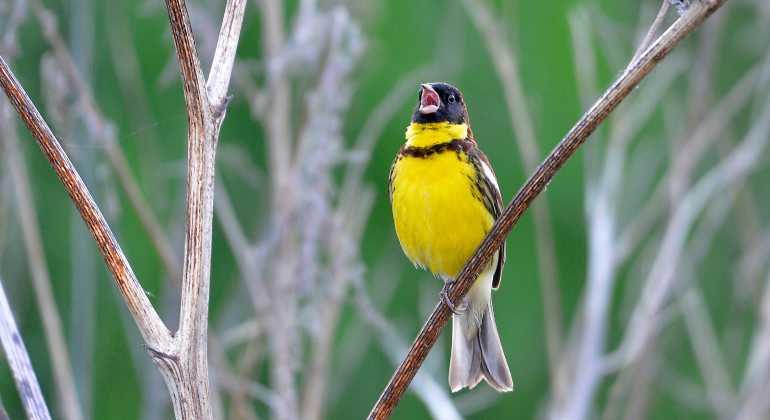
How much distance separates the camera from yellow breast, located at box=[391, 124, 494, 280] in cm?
215

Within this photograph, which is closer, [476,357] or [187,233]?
[187,233]

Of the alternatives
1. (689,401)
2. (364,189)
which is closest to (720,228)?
(689,401)

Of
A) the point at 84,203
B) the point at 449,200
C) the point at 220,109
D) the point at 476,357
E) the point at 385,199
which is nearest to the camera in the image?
the point at 84,203

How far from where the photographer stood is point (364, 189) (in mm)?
3357

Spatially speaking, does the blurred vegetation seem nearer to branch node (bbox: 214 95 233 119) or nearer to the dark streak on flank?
the dark streak on flank

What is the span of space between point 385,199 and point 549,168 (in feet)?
10.6

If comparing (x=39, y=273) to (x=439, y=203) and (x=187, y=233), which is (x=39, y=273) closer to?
(x=439, y=203)

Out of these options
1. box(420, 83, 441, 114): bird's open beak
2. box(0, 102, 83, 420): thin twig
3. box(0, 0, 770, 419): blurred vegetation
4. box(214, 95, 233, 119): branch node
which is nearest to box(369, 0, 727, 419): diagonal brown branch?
box(214, 95, 233, 119): branch node

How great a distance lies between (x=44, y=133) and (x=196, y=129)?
0.21 metres

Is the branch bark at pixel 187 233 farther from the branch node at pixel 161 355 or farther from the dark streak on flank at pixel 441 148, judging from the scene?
the dark streak on flank at pixel 441 148

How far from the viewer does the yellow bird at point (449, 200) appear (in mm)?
2152

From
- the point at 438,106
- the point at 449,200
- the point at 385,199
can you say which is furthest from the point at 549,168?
the point at 385,199

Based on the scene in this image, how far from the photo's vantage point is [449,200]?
2150 millimetres

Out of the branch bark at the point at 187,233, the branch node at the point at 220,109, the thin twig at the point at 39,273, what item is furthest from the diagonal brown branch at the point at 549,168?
the thin twig at the point at 39,273
